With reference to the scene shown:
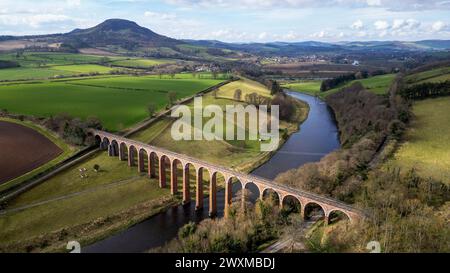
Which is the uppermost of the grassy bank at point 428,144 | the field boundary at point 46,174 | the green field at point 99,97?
the green field at point 99,97

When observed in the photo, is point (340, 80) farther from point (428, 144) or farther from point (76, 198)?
point (76, 198)

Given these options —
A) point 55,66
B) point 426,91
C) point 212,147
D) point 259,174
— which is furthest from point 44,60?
point 426,91

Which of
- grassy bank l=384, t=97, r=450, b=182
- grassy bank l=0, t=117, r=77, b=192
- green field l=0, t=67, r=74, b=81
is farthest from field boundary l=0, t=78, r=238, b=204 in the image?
green field l=0, t=67, r=74, b=81

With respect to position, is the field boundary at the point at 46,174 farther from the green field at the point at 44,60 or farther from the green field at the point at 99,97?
the green field at the point at 44,60

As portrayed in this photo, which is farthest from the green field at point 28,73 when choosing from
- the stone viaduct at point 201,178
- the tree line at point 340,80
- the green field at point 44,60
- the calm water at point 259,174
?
the tree line at point 340,80

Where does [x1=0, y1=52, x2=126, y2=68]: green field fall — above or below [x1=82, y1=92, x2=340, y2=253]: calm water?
above

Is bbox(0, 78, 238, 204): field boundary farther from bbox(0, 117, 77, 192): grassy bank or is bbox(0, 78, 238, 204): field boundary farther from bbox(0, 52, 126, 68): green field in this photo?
bbox(0, 52, 126, 68): green field
